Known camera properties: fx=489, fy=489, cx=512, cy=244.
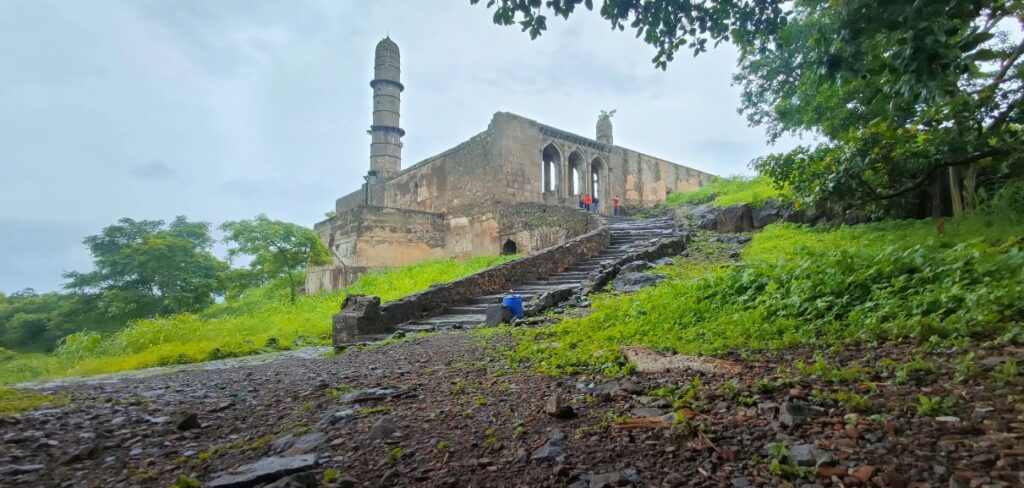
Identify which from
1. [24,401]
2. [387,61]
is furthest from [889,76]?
[387,61]

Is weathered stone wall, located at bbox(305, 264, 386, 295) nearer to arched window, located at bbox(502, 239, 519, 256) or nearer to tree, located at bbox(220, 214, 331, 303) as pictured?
tree, located at bbox(220, 214, 331, 303)

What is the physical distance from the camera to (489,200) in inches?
762

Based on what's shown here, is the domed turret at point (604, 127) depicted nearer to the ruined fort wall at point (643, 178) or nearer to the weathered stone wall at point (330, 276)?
the ruined fort wall at point (643, 178)

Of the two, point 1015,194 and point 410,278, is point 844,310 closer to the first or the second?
point 1015,194

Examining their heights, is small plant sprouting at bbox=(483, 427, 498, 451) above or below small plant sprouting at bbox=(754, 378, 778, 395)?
below

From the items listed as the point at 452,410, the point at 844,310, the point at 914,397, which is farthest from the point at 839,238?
the point at 452,410

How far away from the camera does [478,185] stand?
20.0 metres

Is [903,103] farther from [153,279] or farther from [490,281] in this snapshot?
[153,279]

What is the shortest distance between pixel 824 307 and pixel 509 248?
15.0 m

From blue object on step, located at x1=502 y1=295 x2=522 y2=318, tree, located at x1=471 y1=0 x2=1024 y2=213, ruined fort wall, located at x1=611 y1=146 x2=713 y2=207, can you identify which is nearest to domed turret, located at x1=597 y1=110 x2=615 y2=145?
ruined fort wall, located at x1=611 y1=146 x2=713 y2=207

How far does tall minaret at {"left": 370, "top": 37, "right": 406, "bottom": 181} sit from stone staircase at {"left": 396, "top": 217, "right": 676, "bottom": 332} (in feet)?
62.5

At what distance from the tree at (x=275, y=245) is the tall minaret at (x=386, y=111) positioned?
49.1 ft

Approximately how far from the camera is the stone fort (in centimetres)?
1808

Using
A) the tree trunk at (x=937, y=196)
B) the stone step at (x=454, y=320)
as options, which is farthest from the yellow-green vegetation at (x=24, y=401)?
the tree trunk at (x=937, y=196)
